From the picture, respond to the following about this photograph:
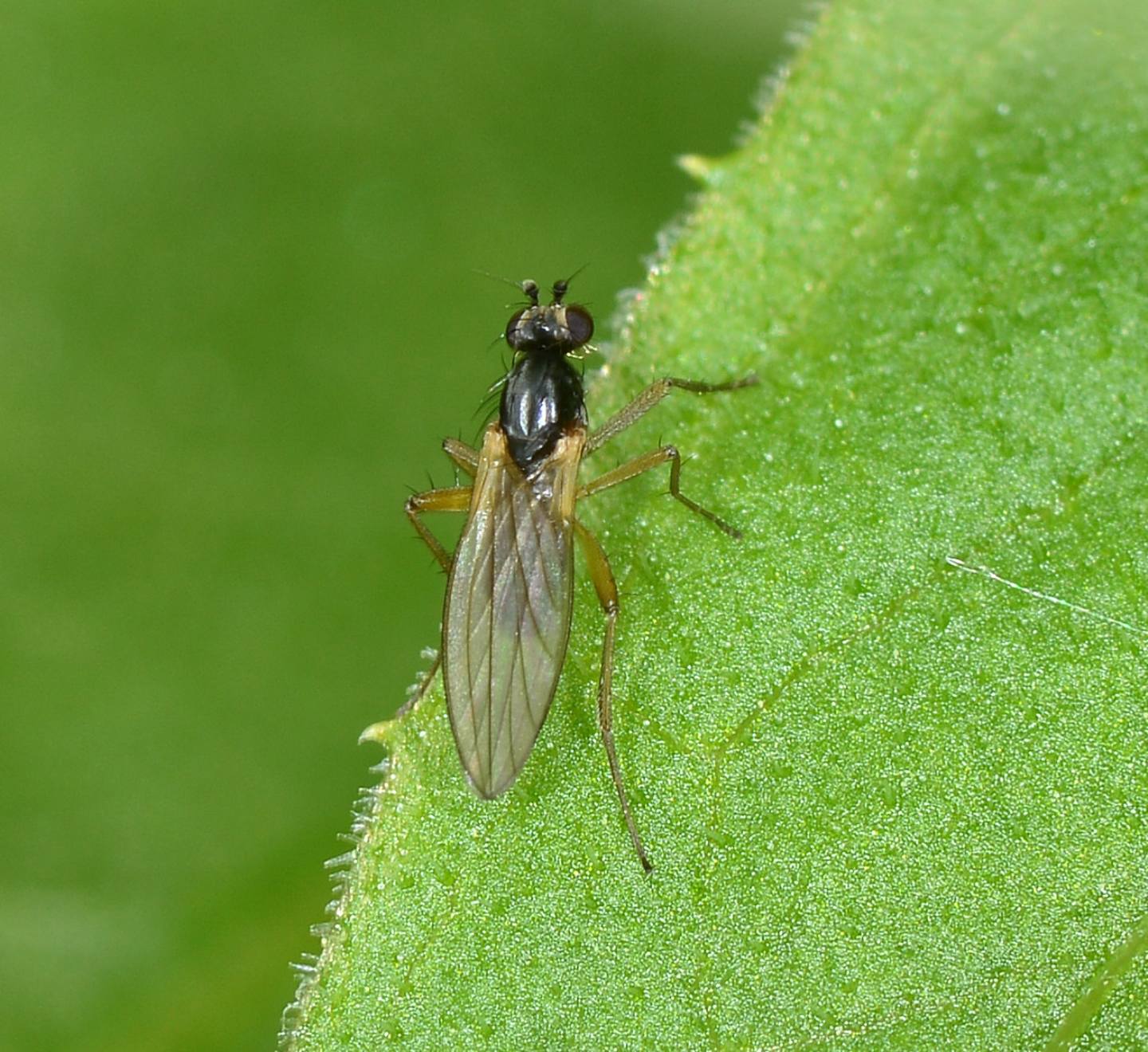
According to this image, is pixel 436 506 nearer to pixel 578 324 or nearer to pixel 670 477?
pixel 578 324

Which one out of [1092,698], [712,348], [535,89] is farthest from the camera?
[535,89]

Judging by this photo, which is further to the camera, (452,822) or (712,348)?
(712,348)

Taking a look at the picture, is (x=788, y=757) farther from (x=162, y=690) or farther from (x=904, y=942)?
(x=162, y=690)

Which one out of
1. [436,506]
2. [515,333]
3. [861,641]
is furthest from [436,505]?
[861,641]

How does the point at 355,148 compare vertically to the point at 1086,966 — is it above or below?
above

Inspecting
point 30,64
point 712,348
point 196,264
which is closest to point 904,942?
point 712,348

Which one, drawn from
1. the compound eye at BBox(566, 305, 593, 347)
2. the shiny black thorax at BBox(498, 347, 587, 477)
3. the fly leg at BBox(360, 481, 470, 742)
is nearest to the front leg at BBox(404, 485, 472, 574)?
the fly leg at BBox(360, 481, 470, 742)

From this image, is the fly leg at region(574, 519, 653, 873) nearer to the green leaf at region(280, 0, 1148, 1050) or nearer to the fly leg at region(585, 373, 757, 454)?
the green leaf at region(280, 0, 1148, 1050)
